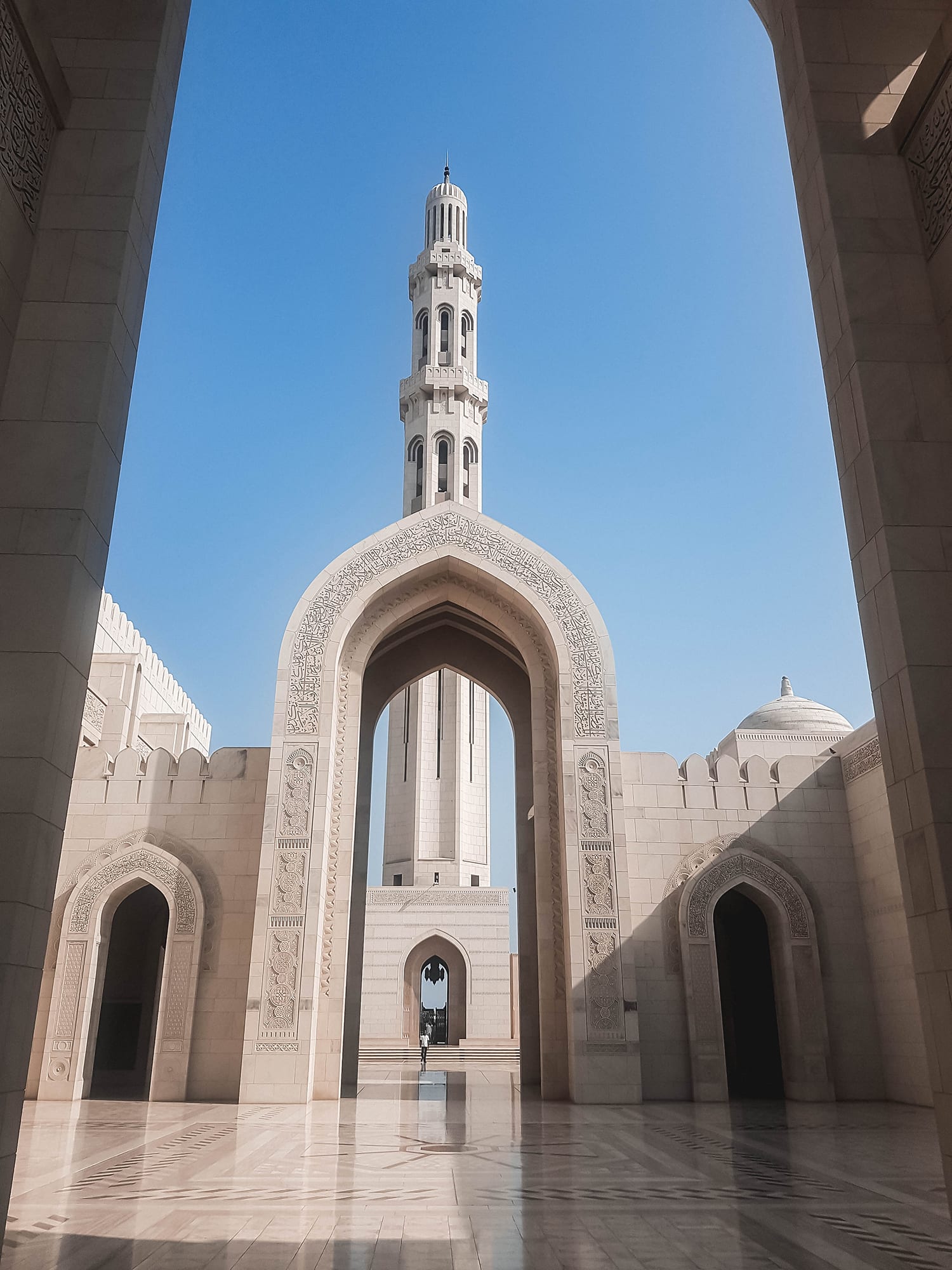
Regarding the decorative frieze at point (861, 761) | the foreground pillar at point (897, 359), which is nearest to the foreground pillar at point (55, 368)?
the foreground pillar at point (897, 359)

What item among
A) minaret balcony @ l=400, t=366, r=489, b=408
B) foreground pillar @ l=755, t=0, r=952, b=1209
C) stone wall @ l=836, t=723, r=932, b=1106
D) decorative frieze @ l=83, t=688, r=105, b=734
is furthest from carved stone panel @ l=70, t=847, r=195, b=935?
minaret balcony @ l=400, t=366, r=489, b=408

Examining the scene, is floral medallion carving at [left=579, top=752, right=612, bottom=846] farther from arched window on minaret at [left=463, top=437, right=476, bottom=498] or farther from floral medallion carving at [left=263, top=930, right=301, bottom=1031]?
arched window on minaret at [left=463, top=437, right=476, bottom=498]

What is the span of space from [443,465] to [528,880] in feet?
34.6

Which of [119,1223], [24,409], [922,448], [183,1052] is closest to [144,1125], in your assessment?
[183,1052]

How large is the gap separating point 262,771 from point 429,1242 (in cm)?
862

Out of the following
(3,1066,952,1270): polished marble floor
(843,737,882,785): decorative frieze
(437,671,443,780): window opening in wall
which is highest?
(437,671,443,780): window opening in wall

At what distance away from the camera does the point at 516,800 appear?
45.6 feet

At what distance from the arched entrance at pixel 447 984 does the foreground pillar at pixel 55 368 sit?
17262 millimetres

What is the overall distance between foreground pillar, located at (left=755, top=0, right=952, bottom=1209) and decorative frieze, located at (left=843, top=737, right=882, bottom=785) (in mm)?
7593

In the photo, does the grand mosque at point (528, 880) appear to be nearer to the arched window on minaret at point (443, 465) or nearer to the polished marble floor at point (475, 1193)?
the polished marble floor at point (475, 1193)

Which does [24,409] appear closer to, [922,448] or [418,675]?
[922,448]

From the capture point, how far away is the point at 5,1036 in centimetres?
337

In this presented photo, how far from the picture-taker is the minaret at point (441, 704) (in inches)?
828

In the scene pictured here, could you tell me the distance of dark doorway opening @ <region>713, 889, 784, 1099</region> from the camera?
556 inches
